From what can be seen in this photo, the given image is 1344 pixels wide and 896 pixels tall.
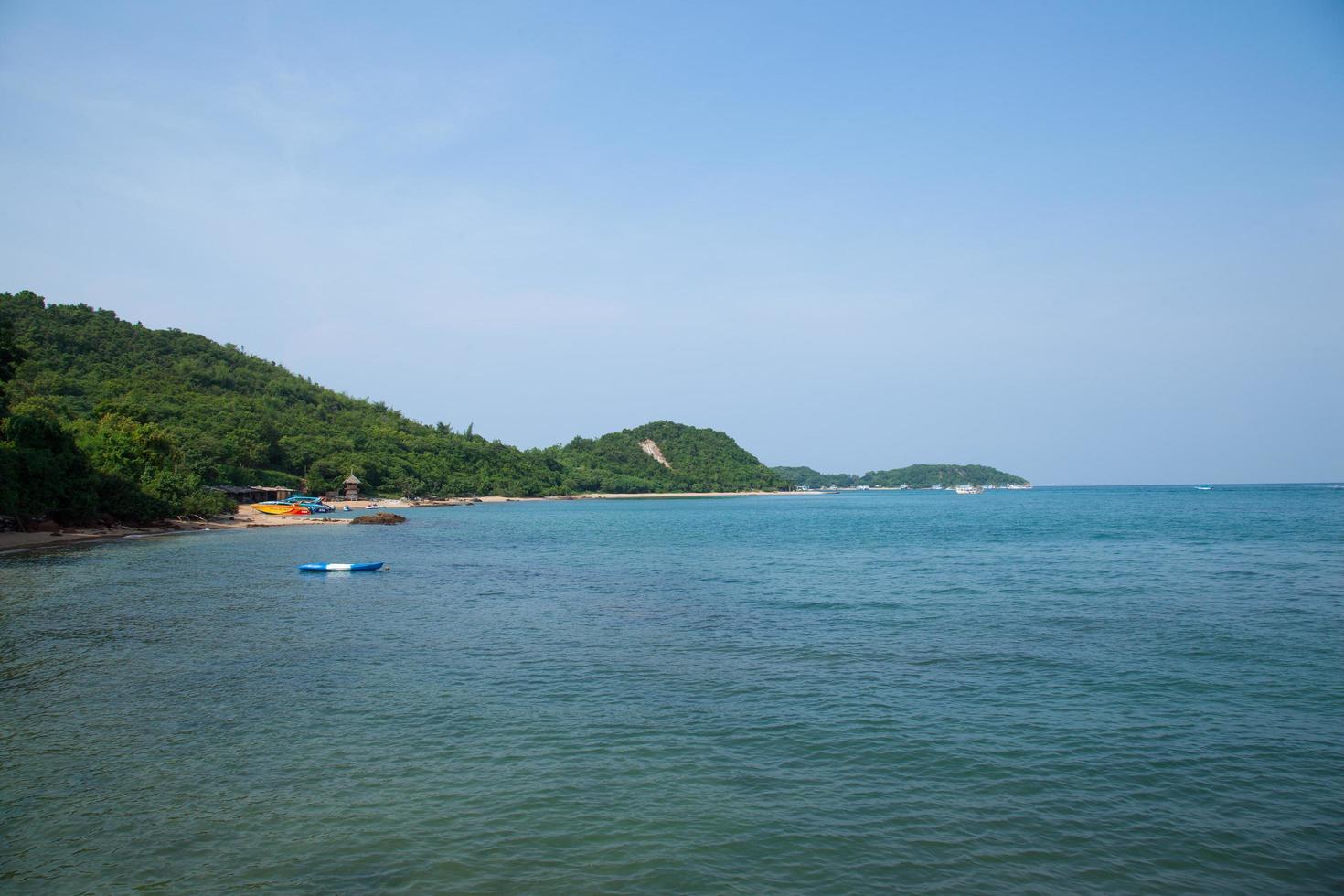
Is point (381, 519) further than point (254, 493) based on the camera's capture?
No

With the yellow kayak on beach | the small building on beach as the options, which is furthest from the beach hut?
the yellow kayak on beach

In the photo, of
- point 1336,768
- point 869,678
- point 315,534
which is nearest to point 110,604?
point 869,678

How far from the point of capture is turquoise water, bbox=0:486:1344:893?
8039 millimetres

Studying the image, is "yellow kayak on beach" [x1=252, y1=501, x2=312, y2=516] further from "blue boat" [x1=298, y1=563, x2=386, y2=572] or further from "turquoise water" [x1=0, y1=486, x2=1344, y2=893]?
"turquoise water" [x1=0, y1=486, x2=1344, y2=893]

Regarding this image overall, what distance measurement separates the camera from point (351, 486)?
356 feet

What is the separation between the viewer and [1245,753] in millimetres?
11008

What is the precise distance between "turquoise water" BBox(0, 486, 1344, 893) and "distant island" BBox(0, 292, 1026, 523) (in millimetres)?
24525

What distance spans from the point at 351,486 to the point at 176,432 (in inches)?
1038

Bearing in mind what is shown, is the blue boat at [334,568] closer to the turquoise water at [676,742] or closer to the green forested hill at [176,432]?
the turquoise water at [676,742]

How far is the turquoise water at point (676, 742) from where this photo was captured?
8039mm

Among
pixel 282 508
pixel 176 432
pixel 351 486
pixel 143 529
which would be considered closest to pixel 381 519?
pixel 282 508

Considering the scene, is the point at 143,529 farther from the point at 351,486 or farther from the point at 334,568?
the point at 351,486

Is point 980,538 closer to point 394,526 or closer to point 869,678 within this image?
point 869,678

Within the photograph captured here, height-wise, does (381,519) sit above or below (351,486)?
below
